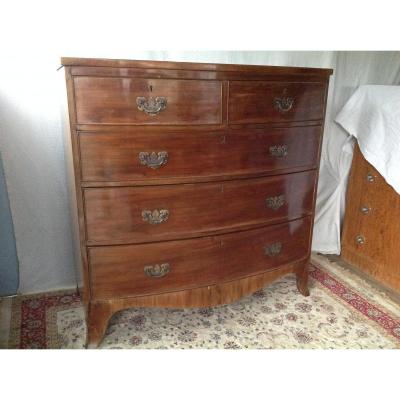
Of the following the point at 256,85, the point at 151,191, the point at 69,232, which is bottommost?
the point at 69,232

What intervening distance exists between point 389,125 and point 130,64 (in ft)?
4.19

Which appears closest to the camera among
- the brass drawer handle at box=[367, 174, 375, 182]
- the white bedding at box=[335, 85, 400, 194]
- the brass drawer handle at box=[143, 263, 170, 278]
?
the brass drawer handle at box=[143, 263, 170, 278]

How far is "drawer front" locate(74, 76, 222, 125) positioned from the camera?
1006mm

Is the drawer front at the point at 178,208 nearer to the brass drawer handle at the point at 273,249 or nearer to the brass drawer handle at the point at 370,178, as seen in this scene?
the brass drawer handle at the point at 273,249

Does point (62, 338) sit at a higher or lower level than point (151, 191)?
lower

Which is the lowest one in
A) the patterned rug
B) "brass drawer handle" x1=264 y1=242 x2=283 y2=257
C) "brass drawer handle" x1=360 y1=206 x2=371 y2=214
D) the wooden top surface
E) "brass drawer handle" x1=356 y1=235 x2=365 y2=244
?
the patterned rug

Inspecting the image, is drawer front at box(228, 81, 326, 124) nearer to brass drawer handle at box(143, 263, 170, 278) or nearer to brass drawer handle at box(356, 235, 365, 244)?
brass drawer handle at box(143, 263, 170, 278)

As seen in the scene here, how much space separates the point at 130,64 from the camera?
1.00 metres

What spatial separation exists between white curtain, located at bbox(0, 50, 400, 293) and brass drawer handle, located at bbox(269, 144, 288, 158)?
1.96 ft

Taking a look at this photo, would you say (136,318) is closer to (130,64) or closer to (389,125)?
(130,64)

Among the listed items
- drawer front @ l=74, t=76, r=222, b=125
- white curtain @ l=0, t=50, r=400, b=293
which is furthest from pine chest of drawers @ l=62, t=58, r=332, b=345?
white curtain @ l=0, t=50, r=400, b=293
